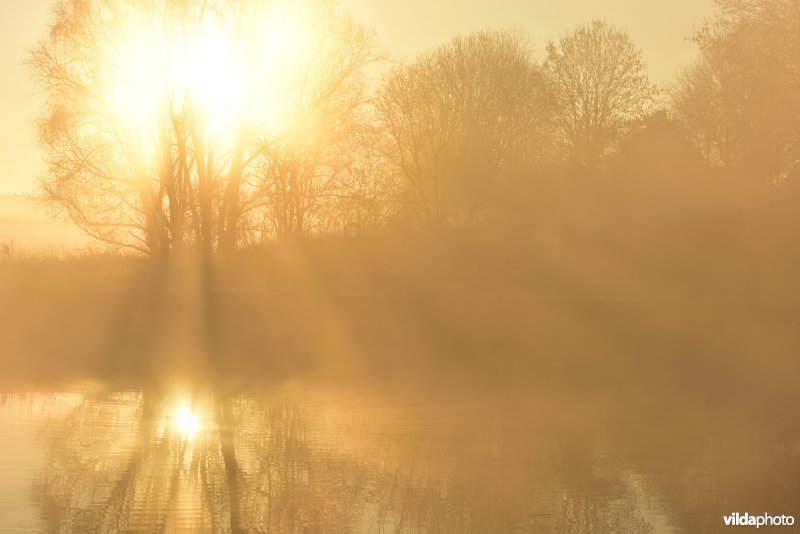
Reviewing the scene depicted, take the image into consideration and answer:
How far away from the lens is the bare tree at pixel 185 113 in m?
36.4

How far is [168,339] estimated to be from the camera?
2466 centimetres

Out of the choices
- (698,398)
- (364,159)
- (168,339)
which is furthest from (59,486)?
(364,159)

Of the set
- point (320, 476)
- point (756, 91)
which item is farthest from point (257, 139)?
point (320, 476)

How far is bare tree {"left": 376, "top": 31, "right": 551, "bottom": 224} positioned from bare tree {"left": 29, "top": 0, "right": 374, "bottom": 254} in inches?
542

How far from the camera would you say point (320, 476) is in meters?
10.4

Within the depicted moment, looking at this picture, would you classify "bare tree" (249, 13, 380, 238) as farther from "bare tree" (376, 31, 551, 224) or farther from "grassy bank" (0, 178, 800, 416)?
"bare tree" (376, 31, 551, 224)

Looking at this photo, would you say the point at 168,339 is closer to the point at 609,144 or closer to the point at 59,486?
the point at 59,486

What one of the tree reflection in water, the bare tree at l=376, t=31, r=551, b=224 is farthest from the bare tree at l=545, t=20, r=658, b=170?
the tree reflection in water

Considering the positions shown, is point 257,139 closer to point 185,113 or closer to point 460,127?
point 185,113

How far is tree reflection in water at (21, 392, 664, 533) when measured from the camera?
8.87 m

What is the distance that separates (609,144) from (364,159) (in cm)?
2101

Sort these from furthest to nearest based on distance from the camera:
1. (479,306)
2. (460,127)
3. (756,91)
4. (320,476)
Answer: (460,127) < (756,91) < (479,306) < (320,476)

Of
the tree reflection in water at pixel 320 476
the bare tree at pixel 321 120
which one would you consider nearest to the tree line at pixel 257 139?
the bare tree at pixel 321 120

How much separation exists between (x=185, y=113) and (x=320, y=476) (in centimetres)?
2778
